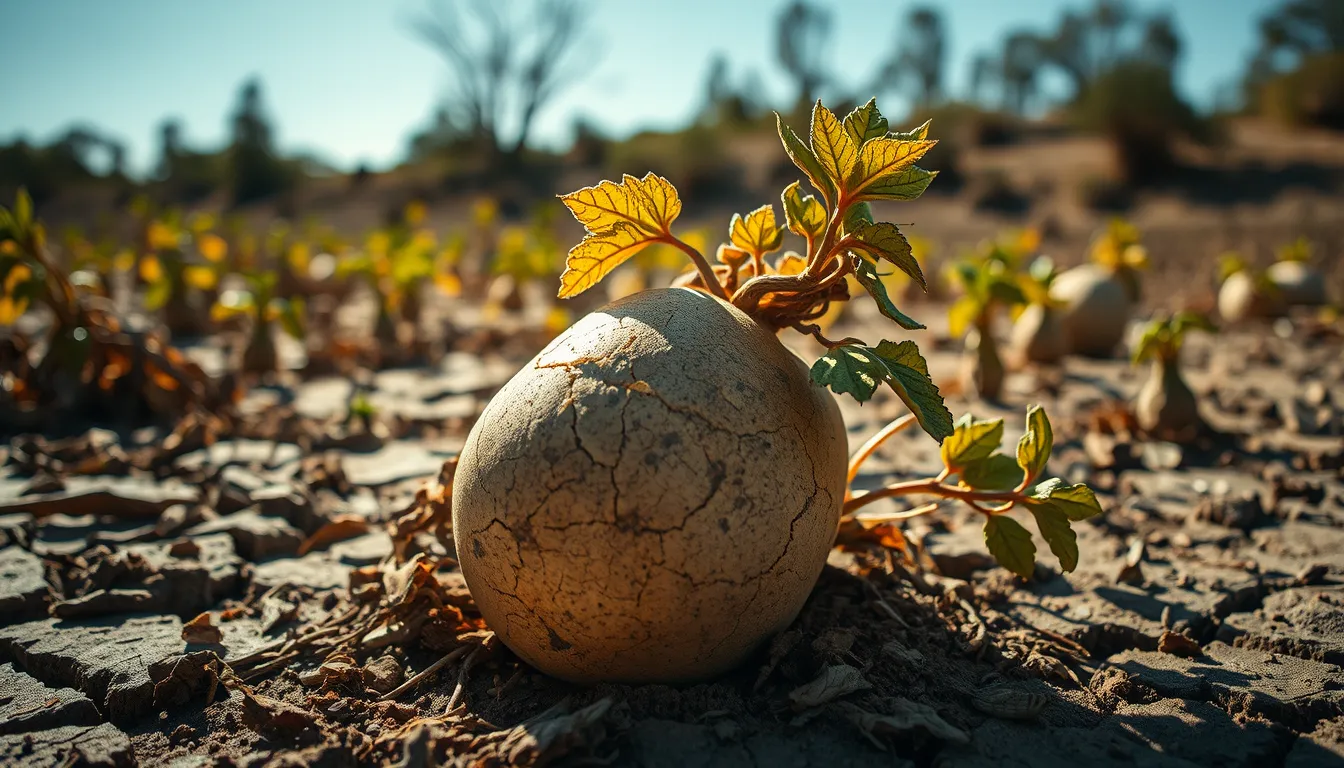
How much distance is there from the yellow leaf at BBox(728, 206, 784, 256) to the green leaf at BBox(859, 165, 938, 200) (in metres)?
0.40

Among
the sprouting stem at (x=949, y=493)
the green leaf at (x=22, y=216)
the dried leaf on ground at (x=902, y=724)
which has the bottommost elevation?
the dried leaf on ground at (x=902, y=724)

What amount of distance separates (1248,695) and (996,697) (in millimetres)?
696

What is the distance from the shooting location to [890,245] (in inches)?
88.4

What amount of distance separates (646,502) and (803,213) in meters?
0.98

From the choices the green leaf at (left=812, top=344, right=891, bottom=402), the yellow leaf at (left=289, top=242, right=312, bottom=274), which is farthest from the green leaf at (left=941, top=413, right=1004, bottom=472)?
the yellow leaf at (left=289, top=242, right=312, bottom=274)

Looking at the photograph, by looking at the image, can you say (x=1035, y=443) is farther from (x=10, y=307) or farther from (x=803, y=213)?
(x=10, y=307)

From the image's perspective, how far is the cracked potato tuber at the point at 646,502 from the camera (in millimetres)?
2092

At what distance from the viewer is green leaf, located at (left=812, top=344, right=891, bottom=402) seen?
2.08 metres

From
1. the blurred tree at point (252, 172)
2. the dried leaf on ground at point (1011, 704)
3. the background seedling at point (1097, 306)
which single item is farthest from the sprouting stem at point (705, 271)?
the blurred tree at point (252, 172)

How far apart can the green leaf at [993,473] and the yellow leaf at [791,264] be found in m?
0.70

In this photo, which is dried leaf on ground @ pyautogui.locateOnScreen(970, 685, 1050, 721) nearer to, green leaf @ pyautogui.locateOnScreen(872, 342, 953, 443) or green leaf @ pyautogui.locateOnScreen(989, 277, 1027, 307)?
green leaf @ pyautogui.locateOnScreen(872, 342, 953, 443)

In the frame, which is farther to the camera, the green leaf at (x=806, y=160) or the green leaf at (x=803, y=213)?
the green leaf at (x=803, y=213)

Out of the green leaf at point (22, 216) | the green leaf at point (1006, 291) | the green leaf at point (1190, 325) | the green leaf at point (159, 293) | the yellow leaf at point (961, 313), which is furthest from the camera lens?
the green leaf at point (159, 293)

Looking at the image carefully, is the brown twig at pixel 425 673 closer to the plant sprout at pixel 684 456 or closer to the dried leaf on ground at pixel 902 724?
the plant sprout at pixel 684 456
